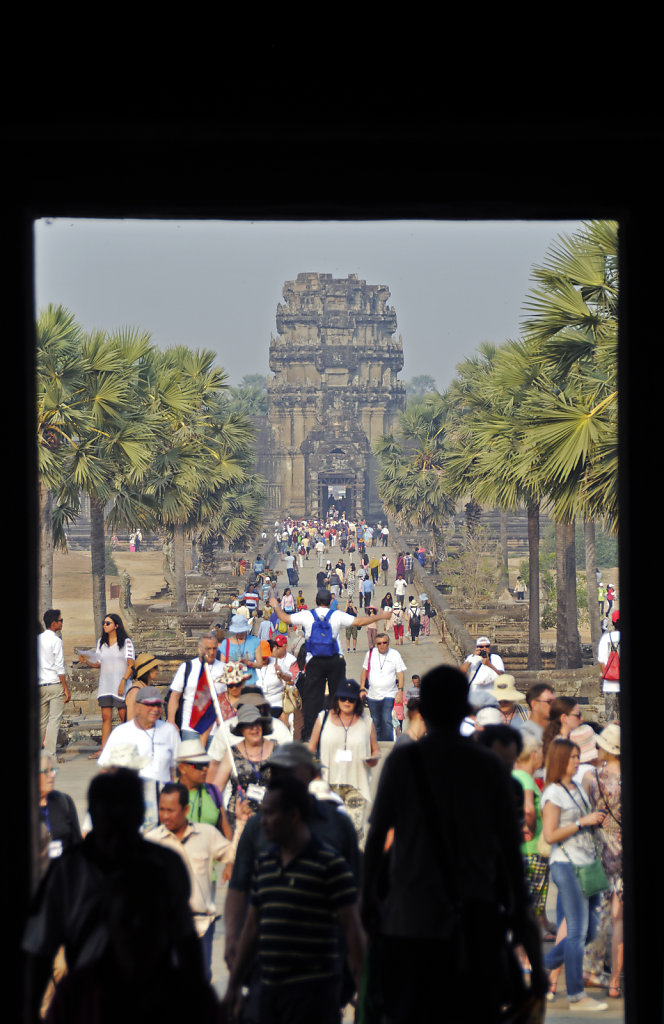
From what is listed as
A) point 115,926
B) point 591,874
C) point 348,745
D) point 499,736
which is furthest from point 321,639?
point 115,926

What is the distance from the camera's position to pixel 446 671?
3449mm

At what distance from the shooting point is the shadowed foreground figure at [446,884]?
3.18 meters

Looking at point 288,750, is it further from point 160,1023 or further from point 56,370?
point 56,370

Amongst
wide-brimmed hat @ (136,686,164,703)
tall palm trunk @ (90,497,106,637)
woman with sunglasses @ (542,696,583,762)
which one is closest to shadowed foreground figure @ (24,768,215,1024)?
wide-brimmed hat @ (136,686,164,703)

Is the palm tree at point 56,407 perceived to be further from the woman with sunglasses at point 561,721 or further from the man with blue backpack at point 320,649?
the woman with sunglasses at point 561,721

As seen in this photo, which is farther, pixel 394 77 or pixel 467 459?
pixel 467 459

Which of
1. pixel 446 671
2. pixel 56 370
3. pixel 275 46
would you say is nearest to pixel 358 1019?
pixel 446 671

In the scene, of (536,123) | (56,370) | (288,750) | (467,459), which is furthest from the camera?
(467,459)

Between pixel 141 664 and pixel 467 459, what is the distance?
2049cm

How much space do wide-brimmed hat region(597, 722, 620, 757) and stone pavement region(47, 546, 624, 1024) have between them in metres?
1.16

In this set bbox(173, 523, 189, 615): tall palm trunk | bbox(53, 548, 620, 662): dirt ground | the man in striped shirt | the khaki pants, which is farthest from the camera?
bbox(173, 523, 189, 615): tall palm trunk

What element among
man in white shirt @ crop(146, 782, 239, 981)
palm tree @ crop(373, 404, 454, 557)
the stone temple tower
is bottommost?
man in white shirt @ crop(146, 782, 239, 981)

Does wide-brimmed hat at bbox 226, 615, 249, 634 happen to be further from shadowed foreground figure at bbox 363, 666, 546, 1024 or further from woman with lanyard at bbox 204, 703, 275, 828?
shadowed foreground figure at bbox 363, 666, 546, 1024

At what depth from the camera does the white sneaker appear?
6066 millimetres
